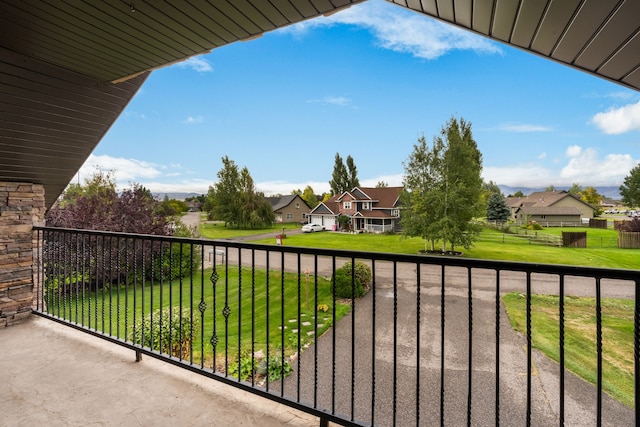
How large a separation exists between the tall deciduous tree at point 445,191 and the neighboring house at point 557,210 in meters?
20.6

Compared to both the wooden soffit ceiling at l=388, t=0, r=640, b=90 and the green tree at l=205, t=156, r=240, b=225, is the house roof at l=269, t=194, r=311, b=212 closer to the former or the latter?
the green tree at l=205, t=156, r=240, b=225

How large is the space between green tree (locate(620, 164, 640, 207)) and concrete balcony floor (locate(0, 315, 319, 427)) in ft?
106

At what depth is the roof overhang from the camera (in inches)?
55.1

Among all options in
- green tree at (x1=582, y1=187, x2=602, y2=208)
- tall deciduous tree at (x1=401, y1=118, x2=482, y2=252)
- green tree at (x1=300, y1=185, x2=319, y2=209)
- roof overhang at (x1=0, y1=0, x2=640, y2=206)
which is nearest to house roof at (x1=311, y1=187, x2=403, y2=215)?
tall deciduous tree at (x1=401, y1=118, x2=482, y2=252)

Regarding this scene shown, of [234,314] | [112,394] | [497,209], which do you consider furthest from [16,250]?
[497,209]

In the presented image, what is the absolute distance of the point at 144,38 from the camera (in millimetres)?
2000

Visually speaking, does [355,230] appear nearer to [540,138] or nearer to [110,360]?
[540,138]

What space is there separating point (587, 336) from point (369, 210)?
19588 mm

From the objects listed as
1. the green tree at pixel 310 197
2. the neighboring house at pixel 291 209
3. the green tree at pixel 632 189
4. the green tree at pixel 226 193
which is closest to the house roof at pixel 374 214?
the green tree at pixel 226 193

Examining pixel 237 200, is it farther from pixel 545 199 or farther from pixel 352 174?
pixel 545 199

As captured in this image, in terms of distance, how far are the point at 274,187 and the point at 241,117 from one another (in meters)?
14.2

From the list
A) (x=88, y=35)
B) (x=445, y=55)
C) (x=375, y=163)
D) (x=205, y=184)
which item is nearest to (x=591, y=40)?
(x=88, y=35)

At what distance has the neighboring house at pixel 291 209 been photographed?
3469 cm

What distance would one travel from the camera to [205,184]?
2962 centimetres
